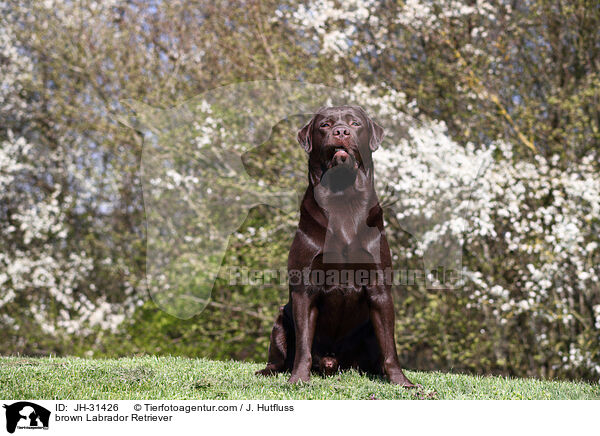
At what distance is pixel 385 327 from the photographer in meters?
3.34

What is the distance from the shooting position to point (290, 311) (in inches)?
145

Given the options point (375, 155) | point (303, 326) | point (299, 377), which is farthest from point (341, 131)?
point (375, 155)

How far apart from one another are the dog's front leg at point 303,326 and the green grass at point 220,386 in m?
0.11

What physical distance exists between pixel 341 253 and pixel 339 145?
1.95ft

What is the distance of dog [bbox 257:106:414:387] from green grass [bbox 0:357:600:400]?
138mm

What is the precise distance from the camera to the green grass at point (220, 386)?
316 centimetres

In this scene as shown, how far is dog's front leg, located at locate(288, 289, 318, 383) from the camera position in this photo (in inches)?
130

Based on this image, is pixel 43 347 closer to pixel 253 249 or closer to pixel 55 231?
pixel 55 231
